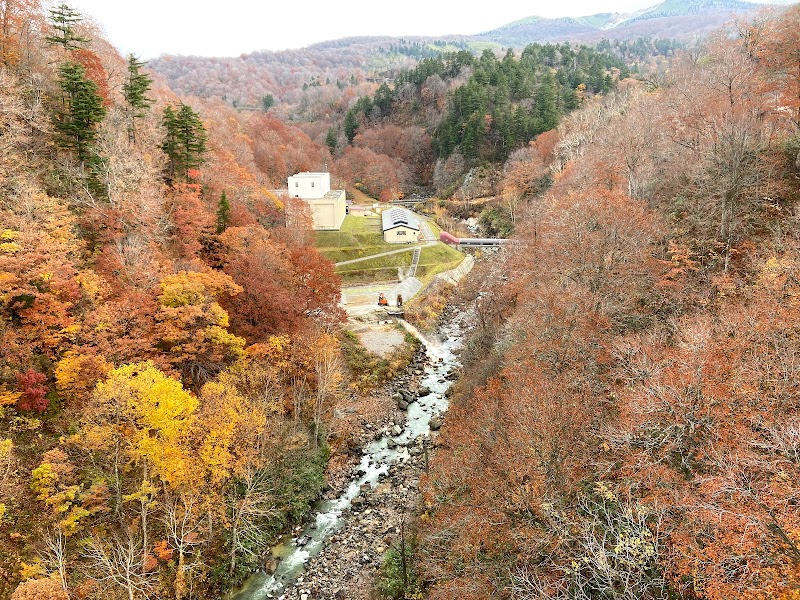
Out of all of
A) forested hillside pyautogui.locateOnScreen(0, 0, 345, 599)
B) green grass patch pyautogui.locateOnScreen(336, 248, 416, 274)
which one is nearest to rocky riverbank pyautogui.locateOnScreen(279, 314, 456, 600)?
forested hillside pyautogui.locateOnScreen(0, 0, 345, 599)

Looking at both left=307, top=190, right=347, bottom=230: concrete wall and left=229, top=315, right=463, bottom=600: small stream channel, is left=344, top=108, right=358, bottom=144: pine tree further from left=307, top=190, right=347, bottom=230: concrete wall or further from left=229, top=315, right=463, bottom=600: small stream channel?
left=229, top=315, right=463, bottom=600: small stream channel

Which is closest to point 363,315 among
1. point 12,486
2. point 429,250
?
point 429,250

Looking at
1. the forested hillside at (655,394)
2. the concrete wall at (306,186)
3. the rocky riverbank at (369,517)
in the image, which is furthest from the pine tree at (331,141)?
the forested hillside at (655,394)

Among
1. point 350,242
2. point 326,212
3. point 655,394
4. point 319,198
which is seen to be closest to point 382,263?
point 350,242

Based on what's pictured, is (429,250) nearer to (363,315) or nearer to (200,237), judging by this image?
(363,315)

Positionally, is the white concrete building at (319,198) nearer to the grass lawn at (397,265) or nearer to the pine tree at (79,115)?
the grass lawn at (397,265)

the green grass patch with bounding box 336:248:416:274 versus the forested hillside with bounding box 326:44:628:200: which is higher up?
the forested hillside with bounding box 326:44:628:200

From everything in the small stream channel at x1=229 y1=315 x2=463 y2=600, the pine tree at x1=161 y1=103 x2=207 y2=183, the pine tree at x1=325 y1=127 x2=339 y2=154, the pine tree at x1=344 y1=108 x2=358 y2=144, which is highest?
the pine tree at x1=344 y1=108 x2=358 y2=144

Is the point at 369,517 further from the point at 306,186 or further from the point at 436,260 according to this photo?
the point at 306,186
